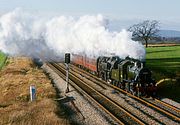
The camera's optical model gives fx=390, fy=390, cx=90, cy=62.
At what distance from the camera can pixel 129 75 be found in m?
31.8

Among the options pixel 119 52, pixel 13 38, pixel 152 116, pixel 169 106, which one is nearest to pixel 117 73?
pixel 119 52

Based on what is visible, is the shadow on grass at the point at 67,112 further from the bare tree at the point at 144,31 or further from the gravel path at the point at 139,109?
the bare tree at the point at 144,31

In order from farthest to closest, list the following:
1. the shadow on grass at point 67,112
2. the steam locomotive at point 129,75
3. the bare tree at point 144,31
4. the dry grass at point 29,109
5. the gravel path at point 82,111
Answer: the bare tree at point 144,31, the steam locomotive at point 129,75, the gravel path at point 82,111, the shadow on grass at point 67,112, the dry grass at point 29,109

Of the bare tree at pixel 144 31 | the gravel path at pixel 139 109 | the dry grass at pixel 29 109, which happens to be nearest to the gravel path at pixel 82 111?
the dry grass at pixel 29 109

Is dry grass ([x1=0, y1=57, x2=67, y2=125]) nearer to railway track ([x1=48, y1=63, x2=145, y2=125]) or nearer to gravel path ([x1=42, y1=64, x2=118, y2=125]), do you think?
gravel path ([x1=42, y1=64, x2=118, y2=125])

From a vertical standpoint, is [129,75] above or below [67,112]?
above

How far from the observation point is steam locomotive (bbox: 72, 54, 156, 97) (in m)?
29.6

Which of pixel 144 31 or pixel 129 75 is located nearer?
pixel 129 75

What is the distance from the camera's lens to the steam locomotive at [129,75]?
2958 cm

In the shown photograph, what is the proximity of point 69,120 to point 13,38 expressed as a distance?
29547 millimetres

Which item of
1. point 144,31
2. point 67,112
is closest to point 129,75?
point 67,112

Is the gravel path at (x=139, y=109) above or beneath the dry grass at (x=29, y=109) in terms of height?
beneath

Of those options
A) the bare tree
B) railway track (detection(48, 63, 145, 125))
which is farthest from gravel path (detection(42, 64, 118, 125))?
the bare tree

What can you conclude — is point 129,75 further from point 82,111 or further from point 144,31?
point 144,31
